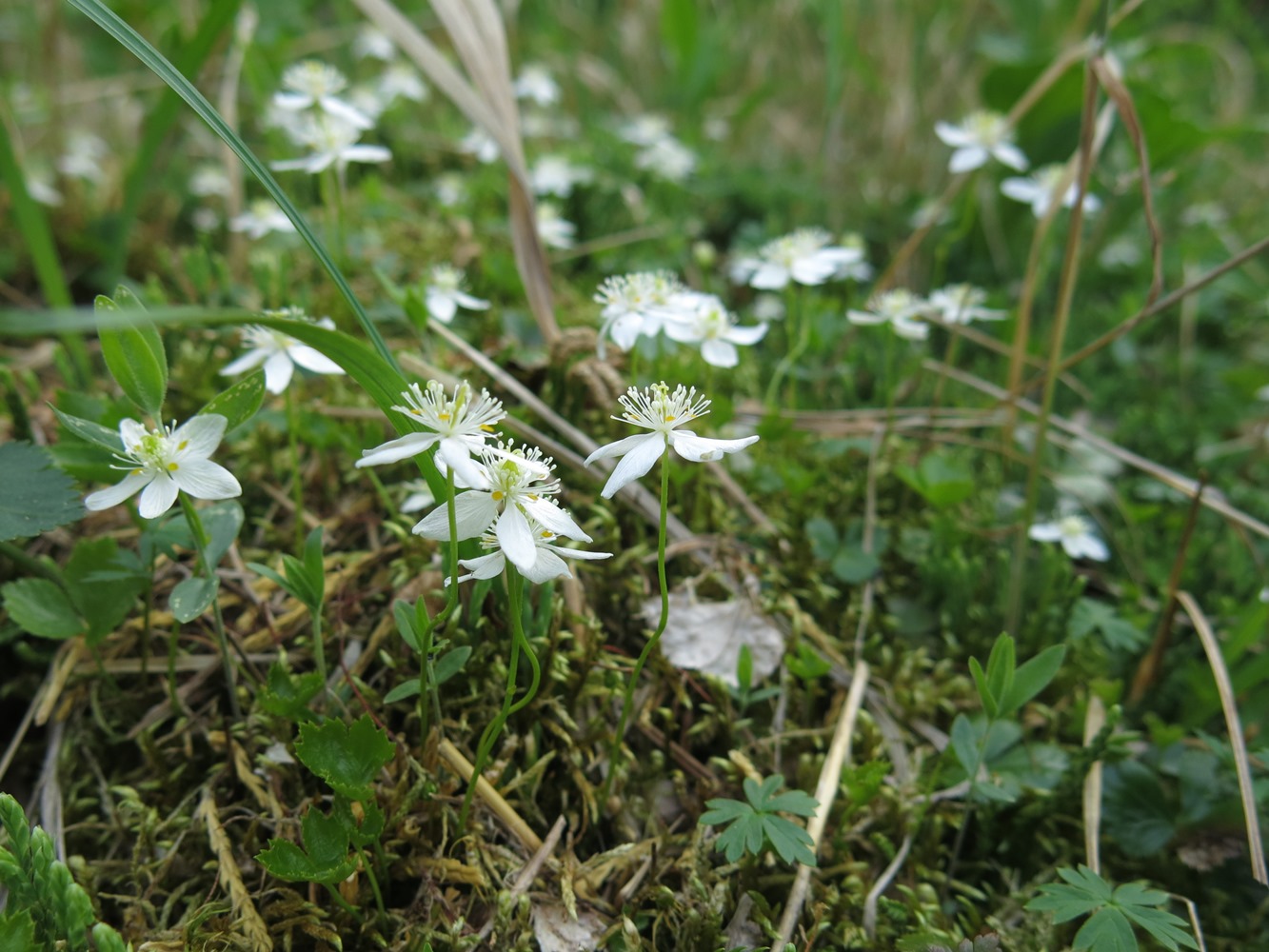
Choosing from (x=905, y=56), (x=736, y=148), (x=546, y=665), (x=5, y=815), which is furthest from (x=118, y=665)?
(x=905, y=56)

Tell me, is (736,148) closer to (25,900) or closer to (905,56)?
(905,56)

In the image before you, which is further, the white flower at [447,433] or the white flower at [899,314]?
the white flower at [899,314]

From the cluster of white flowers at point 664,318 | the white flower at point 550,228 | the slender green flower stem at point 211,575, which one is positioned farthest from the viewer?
the white flower at point 550,228

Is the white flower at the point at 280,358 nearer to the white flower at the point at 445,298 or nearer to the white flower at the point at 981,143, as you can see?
the white flower at the point at 445,298

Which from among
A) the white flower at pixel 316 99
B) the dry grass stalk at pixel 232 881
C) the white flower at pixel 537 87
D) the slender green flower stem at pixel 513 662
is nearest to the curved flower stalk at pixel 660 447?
the slender green flower stem at pixel 513 662

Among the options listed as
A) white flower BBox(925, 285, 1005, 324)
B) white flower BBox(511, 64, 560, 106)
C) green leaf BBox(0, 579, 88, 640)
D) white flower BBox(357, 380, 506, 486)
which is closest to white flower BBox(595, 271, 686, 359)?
white flower BBox(357, 380, 506, 486)

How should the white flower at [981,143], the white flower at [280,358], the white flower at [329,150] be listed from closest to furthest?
the white flower at [280,358] < the white flower at [329,150] < the white flower at [981,143]

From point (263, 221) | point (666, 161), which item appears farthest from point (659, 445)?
point (666, 161)
